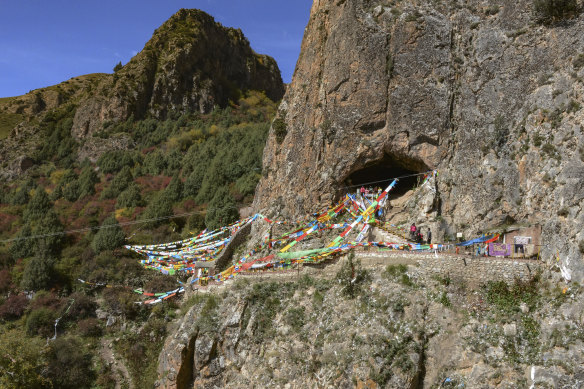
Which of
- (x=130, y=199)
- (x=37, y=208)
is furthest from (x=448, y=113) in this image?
(x=37, y=208)

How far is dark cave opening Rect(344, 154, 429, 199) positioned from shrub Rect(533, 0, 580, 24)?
8134 mm

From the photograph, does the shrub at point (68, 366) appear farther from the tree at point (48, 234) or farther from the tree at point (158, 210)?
the tree at point (158, 210)

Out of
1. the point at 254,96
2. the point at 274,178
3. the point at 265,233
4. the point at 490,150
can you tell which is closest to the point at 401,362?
the point at 490,150

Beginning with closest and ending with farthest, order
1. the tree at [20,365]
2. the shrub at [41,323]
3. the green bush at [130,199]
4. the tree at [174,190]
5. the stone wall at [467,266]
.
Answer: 1. the stone wall at [467,266]
2. the tree at [20,365]
3. the shrub at [41,323]
4. the tree at [174,190]
5. the green bush at [130,199]

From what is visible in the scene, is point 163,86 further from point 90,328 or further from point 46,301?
point 90,328

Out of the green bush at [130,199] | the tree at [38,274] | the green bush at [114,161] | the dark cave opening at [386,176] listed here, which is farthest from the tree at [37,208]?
the dark cave opening at [386,176]

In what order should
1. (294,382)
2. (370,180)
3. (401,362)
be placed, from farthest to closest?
(370,180)
(294,382)
(401,362)

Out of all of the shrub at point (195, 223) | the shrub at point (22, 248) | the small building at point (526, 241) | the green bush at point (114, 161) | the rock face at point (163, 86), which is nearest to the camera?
the small building at point (526, 241)

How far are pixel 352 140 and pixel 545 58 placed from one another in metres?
8.91

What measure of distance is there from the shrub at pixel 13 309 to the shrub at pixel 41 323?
2.20 m

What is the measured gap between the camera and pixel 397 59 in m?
24.1

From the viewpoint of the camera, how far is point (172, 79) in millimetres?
60188

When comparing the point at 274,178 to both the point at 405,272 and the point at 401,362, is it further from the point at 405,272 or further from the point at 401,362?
the point at 401,362

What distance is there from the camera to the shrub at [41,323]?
1075 inches
